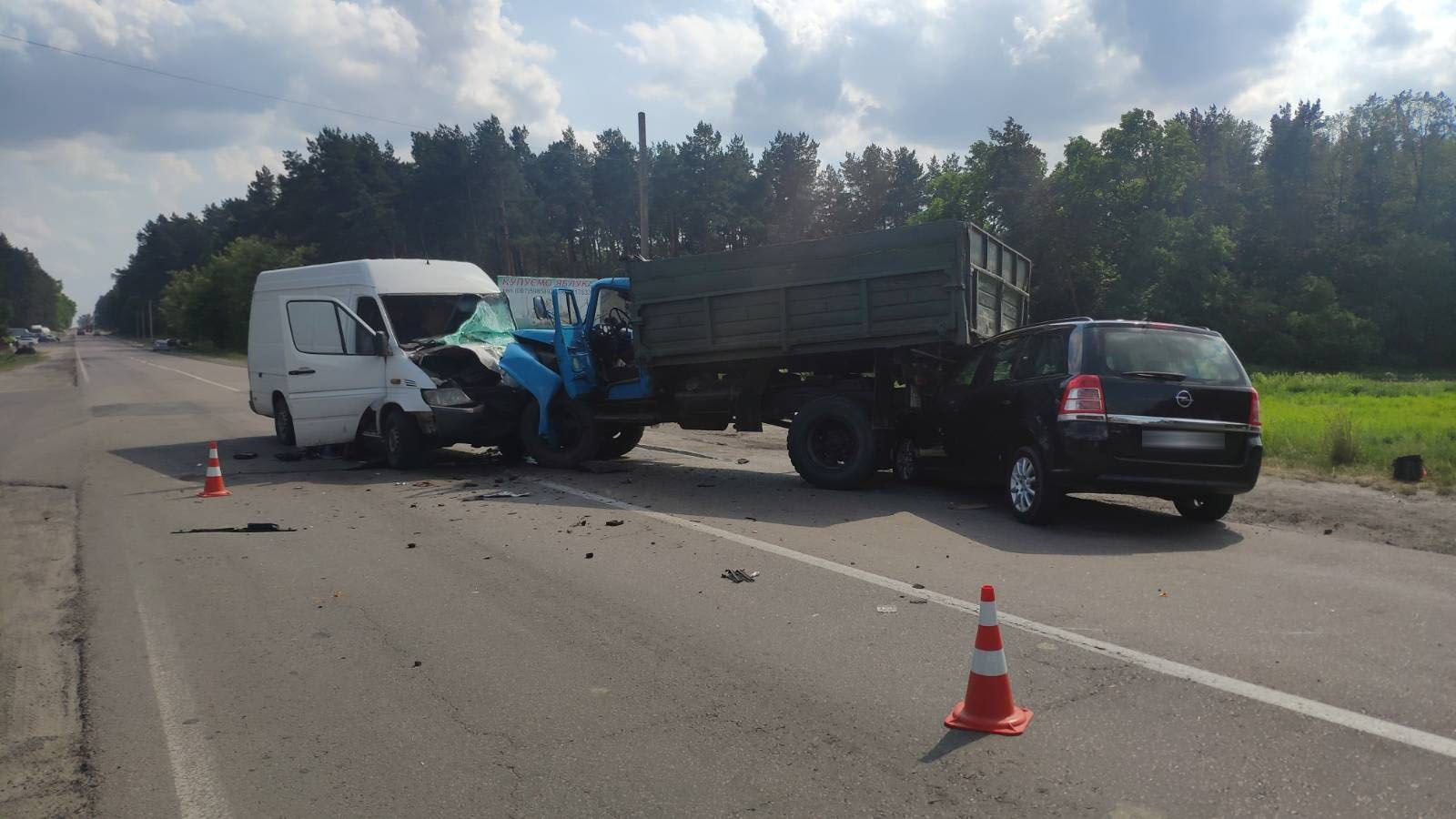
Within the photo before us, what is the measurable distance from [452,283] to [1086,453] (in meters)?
9.37

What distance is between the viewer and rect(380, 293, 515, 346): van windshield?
13.1 meters

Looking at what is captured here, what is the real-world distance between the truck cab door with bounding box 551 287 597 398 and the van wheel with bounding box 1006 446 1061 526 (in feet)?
18.3

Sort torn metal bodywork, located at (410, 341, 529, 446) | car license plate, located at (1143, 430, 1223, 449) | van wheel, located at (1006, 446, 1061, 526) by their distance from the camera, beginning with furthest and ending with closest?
torn metal bodywork, located at (410, 341, 529, 446)
van wheel, located at (1006, 446, 1061, 526)
car license plate, located at (1143, 430, 1223, 449)

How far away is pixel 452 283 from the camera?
13883 millimetres

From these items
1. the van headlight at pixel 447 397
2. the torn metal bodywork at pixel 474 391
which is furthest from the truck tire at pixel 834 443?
the van headlight at pixel 447 397

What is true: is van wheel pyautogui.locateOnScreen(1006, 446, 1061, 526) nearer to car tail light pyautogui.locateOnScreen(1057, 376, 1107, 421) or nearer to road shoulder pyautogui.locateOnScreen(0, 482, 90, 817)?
car tail light pyautogui.locateOnScreen(1057, 376, 1107, 421)

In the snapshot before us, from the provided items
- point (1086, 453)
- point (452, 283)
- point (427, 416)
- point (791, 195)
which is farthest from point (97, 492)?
point (791, 195)

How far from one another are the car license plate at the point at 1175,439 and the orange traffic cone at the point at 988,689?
421cm

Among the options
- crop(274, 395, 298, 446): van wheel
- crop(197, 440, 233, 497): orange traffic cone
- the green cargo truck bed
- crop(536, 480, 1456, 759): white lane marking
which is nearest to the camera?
crop(536, 480, 1456, 759): white lane marking

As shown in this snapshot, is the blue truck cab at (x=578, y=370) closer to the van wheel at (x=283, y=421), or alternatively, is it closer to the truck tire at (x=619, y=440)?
the truck tire at (x=619, y=440)

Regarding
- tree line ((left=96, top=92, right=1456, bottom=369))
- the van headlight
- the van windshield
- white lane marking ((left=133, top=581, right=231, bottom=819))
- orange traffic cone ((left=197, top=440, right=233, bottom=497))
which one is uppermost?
tree line ((left=96, top=92, right=1456, bottom=369))

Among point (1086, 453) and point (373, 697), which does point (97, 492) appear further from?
point (1086, 453)

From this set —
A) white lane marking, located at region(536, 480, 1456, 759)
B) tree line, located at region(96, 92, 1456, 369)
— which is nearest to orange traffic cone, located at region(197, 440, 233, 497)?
white lane marking, located at region(536, 480, 1456, 759)

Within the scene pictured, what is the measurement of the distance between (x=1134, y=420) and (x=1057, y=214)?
4843cm
